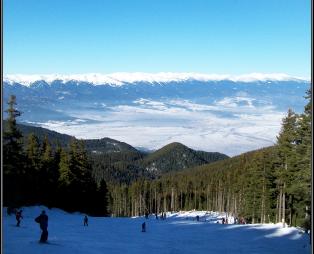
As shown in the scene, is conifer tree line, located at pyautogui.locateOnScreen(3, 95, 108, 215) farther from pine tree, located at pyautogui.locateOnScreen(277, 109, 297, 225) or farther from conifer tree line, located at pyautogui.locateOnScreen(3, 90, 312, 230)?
pine tree, located at pyautogui.locateOnScreen(277, 109, 297, 225)

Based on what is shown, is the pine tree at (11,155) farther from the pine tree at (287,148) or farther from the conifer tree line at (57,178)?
the pine tree at (287,148)

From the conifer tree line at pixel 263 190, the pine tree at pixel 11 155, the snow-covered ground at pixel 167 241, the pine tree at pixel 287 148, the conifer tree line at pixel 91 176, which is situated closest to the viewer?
the snow-covered ground at pixel 167 241

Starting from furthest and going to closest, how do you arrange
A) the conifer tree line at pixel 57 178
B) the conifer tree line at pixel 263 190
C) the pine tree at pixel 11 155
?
the conifer tree line at pixel 57 178, the pine tree at pixel 11 155, the conifer tree line at pixel 263 190

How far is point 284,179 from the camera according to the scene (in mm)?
49000

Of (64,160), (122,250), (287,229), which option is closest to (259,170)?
(287,229)

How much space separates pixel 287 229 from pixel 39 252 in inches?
1019

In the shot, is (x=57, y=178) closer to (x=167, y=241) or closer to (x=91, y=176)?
(x=91, y=176)

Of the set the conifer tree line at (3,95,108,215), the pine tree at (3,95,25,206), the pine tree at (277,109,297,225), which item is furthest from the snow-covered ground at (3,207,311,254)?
the conifer tree line at (3,95,108,215)

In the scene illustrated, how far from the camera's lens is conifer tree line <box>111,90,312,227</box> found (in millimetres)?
38094

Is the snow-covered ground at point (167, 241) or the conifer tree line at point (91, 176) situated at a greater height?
the conifer tree line at point (91, 176)

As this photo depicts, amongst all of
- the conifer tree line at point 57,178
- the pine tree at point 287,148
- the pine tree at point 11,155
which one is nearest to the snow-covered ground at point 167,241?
the pine tree at point 11,155

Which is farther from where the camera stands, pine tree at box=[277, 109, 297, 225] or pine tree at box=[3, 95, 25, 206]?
pine tree at box=[277, 109, 297, 225]

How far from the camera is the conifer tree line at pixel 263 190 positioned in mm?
38094

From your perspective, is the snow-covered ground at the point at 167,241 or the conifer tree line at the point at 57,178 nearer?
the snow-covered ground at the point at 167,241
